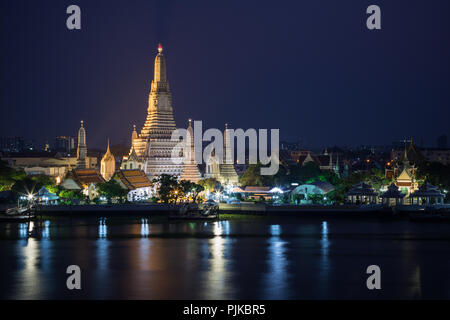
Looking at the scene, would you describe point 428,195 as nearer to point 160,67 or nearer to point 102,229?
point 102,229

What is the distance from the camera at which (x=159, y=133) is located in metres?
81.4

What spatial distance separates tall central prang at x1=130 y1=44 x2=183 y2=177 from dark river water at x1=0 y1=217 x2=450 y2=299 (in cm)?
3110

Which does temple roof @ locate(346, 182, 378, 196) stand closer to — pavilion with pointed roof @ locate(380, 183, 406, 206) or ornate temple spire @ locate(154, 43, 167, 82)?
pavilion with pointed roof @ locate(380, 183, 406, 206)

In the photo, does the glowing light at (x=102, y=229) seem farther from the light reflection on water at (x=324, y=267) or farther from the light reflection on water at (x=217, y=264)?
the light reflection on water at (x=324, y=267)

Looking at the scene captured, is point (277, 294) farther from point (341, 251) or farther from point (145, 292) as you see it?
point (341, 251)

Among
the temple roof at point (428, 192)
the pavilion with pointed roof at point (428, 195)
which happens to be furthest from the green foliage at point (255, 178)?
the temple roof at point (428, 192)

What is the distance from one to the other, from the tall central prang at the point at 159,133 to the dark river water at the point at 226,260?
102 feet

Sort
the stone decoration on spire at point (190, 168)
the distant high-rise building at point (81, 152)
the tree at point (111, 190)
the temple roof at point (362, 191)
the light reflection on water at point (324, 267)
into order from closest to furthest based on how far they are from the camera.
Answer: the light reflection on water at point (324, 267) → the temple roof at point (362, 191) → the tree at point (111, 190) → the stone decoration on spire at point (190, 168) → the distant high-rise building at point (81, 152)

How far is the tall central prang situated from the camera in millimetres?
79375

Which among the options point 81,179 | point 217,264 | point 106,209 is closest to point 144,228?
point 106,209

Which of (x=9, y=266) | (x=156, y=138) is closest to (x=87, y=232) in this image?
(x=9, y=266)

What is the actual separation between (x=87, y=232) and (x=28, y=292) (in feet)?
53.7

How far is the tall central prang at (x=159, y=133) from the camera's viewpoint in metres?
79.4

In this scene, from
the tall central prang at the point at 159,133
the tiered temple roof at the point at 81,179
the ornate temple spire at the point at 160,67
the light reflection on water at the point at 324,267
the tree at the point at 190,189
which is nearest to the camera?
the light reflection on water at the point at 324,267
